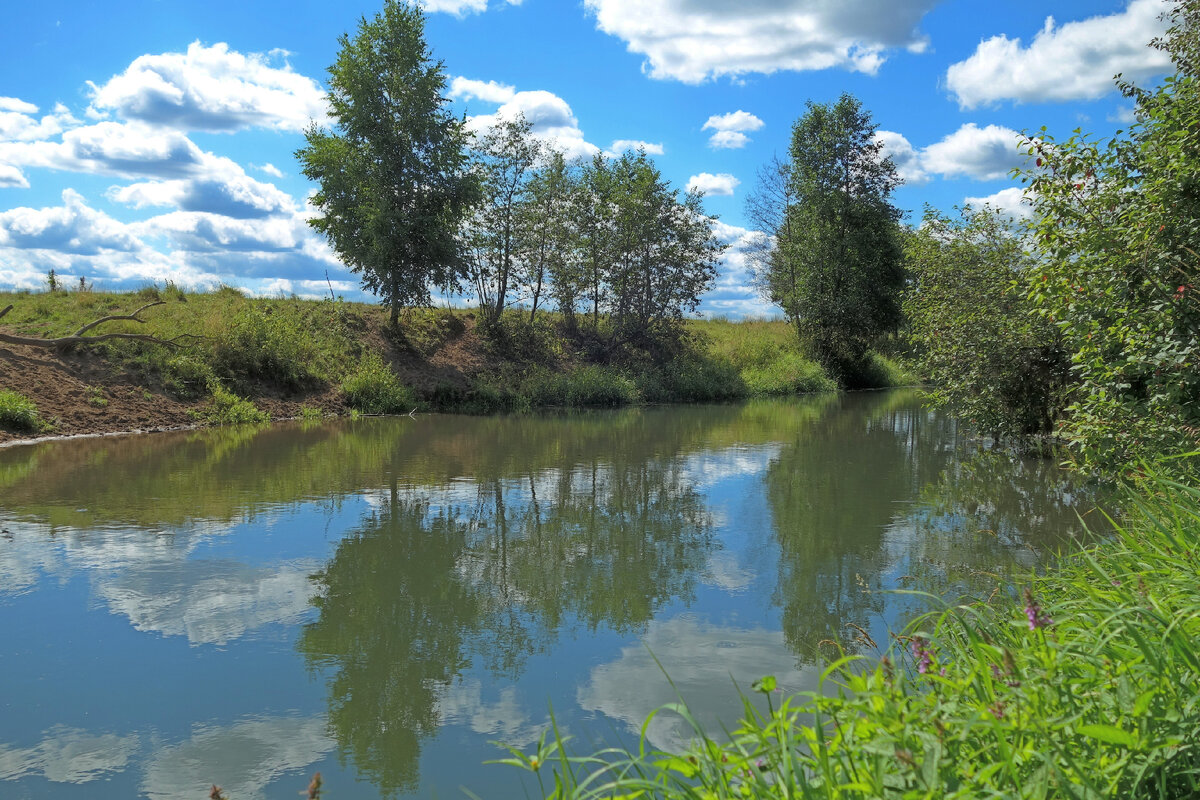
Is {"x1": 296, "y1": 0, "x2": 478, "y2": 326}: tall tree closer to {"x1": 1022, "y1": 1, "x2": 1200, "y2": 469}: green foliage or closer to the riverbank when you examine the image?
the riverbank

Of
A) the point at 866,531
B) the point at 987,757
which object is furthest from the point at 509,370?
the point at 987,757

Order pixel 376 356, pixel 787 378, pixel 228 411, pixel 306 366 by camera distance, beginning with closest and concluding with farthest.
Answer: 1. pixel 228 411
2. pixel 306 366
3. pixel 376 356
4. pixel 787 378

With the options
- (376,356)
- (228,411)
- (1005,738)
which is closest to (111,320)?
(228,411)

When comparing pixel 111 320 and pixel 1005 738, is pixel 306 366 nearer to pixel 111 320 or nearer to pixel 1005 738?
pixel 111 320

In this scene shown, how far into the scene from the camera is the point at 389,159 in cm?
2391

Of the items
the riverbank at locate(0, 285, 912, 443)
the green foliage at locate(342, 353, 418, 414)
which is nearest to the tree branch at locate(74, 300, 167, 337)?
the riverbank at locate(0, 285, 912, 443)

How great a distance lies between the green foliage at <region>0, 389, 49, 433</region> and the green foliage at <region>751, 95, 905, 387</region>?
2752 cm

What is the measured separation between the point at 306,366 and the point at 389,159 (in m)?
6.68

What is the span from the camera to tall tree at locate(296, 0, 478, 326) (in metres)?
23.7

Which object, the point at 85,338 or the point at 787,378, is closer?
the point at 85,338

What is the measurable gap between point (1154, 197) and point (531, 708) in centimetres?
581

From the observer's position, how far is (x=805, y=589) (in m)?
6.55

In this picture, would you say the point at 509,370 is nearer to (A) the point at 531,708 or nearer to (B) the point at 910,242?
(B) the point at 910,242

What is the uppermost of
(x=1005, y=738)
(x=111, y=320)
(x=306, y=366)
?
(x=111, y=320)
